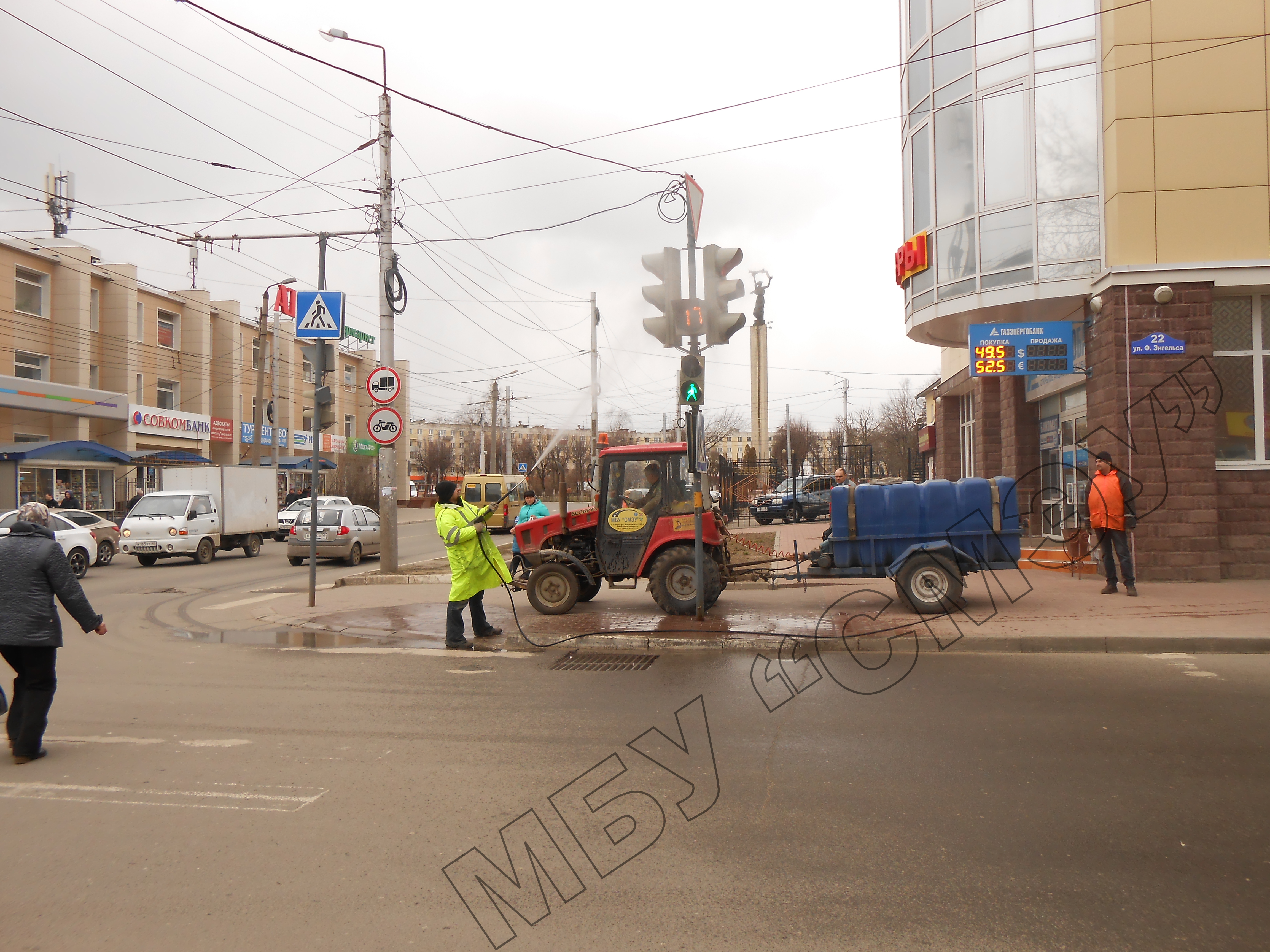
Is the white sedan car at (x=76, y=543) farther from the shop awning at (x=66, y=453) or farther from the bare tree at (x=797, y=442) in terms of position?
the bare tree at (x=797, y=442)

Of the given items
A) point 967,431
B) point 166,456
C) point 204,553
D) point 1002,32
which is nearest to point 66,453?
point 166,456

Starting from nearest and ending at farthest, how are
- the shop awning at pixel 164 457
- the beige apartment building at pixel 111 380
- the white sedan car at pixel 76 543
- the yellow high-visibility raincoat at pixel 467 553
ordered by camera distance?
the yellow high-visibility raincoat at pixel 467 553 → the white sedan car at pixel 76 543 → the beige apartment building at pixel 111 380 → the shop awning at pixel 164 457

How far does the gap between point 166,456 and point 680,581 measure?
32210mm

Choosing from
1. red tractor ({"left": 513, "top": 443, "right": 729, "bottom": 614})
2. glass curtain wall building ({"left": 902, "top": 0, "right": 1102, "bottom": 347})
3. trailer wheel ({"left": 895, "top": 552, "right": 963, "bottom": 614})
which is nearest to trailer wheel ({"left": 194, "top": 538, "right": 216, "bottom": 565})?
red tractor ({"left": 513, "top": 443, "right": 729, "bottom": 614})

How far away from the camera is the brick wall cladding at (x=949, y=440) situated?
2294cm

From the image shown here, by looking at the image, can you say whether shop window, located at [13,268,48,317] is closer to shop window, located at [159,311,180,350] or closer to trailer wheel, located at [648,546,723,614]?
shop window, located at [159,311,180,350]

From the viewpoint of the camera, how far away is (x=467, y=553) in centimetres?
934

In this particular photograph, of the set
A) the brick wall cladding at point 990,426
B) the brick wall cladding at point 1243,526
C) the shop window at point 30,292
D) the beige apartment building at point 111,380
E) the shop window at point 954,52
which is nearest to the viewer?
the brick wall cladding at point 1243,526

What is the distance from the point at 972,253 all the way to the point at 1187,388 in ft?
14.7

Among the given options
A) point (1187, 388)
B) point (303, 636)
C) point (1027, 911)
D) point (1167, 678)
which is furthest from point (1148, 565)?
point (303, 636)

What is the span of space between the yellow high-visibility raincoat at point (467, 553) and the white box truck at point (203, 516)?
1615cm

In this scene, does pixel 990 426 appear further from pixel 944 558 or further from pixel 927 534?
→ pixel 944 558

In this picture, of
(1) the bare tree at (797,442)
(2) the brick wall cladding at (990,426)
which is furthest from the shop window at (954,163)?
(1) the bare tree at (797,442)

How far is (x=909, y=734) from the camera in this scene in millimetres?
5797
